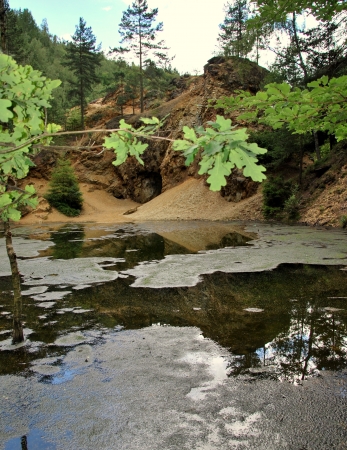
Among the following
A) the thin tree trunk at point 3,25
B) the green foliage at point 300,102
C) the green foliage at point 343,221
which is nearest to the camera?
the green foliage at point 300,102

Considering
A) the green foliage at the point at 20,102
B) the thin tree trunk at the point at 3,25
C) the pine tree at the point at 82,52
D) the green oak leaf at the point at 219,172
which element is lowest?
the green oak leaf at the point at 219,172

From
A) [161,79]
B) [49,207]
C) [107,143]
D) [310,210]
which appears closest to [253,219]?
[310,210]

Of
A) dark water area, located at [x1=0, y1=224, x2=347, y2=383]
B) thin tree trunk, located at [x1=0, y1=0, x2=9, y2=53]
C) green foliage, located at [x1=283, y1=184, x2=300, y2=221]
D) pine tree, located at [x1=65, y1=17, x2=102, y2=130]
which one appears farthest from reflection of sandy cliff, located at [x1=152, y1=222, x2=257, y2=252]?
pine tree, located at [x1=65, y1=17, x2=102, y2=130]

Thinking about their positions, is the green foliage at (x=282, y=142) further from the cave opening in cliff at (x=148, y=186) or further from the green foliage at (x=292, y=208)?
the cave opening in cliff at (x=148, y=186)

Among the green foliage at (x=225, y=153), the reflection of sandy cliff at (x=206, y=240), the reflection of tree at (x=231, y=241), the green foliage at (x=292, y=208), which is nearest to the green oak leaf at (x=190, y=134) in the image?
the green foliage at (x=225, y=153)

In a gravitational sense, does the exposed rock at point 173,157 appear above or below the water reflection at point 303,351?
above

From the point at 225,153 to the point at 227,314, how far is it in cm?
382

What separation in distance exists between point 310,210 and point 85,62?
3223cm

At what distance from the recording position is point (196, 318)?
15.9 feet

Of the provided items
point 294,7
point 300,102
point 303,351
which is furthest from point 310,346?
point 294,7

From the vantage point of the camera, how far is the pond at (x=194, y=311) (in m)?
3.51

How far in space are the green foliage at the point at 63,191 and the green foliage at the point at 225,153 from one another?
26.2m

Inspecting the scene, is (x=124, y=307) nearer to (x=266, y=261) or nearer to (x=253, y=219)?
(x=266, y=261)

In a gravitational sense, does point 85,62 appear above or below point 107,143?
above
